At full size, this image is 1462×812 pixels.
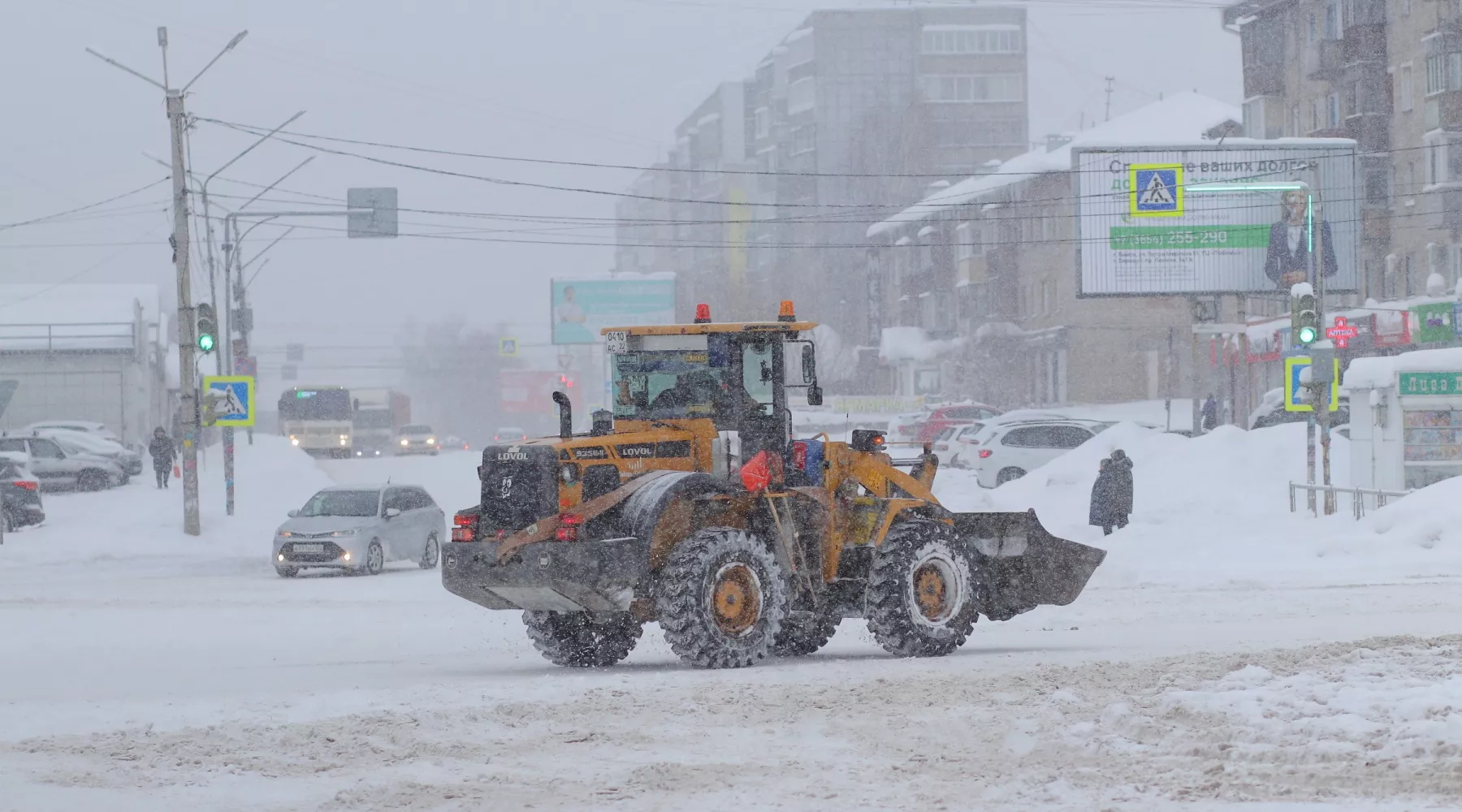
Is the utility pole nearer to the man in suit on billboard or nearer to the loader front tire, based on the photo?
the loader front tire

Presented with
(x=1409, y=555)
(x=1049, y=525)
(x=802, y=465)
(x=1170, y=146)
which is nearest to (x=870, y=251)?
(x=1170, y=146)

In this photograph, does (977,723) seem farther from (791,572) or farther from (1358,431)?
(1358,431)

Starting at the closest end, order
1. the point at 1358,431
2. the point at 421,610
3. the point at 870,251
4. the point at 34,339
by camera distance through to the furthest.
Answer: the point at 421,610, the point at 1358,431, the point at 34,339, the point at 870,251

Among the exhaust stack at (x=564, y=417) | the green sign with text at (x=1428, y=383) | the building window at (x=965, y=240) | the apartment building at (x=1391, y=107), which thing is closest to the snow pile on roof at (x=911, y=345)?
the building window at (x=965, y=240)

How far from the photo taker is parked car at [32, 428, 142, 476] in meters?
43.8

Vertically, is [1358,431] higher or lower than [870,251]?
lower

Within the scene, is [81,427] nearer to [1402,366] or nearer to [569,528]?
[1402,366]

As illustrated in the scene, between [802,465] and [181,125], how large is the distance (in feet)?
70.4

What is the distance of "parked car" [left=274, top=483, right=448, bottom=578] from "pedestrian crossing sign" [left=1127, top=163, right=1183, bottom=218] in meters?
23.1

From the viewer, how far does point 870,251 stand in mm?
101625

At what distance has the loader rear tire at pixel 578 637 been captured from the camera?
13508 mm

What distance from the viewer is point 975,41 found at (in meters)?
129

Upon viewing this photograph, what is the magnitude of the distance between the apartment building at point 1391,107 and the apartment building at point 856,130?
167 feet

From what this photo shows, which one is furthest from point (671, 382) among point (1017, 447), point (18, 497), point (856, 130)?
point (856, 130)
